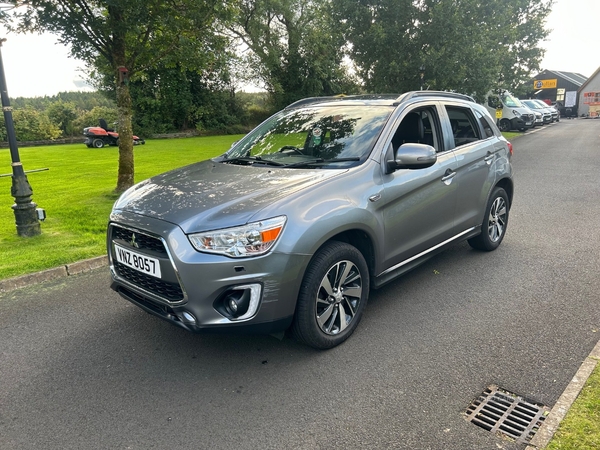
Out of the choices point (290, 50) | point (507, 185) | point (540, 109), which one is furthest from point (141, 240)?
point (540, 109)

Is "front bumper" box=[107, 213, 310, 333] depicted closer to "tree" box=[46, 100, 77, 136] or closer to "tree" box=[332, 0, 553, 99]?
"tree" box=[332, 0, 553, 99]

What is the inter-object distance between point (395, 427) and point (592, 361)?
1.58m

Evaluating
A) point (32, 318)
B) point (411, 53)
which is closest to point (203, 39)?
point (32, 318)

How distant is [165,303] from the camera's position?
3049mm

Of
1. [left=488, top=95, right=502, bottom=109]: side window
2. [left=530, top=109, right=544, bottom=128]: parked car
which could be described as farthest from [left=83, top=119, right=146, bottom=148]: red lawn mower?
[left=530, top=109, right=544, bottom=128]: parked car

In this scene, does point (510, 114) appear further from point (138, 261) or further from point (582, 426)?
point (138, 261)

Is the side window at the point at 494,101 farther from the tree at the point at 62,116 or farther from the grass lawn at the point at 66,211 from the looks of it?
the tree at the point at 62,116

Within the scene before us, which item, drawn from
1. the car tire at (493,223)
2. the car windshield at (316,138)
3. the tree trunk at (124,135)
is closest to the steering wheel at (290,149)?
the car windshield at (316,138)

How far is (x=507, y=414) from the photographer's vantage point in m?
2.70

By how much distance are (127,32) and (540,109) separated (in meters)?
31.8

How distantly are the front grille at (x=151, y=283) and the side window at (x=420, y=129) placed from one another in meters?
2.34

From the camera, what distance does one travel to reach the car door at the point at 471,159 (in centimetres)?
464

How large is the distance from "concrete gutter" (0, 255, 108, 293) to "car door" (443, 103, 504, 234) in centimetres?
420

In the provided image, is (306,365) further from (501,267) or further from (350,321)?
(501,267)
